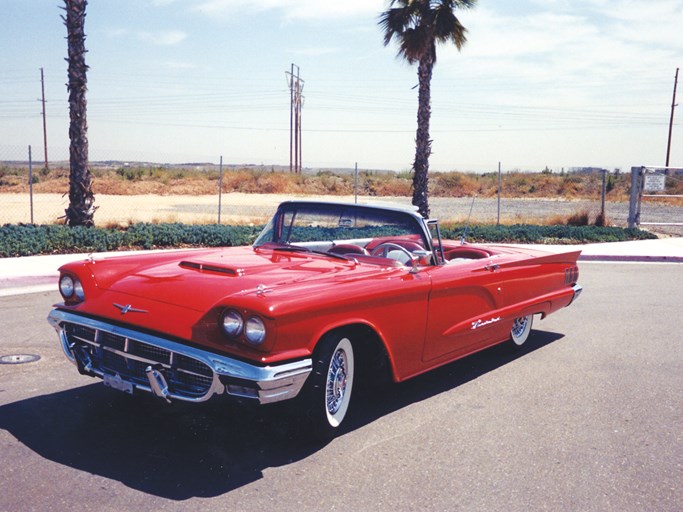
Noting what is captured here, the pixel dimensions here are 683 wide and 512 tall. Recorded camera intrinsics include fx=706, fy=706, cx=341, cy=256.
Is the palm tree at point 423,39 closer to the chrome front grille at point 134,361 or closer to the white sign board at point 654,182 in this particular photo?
the white sign board at point 654,182

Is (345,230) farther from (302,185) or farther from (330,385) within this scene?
(302,185)

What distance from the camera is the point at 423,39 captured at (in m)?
18.7

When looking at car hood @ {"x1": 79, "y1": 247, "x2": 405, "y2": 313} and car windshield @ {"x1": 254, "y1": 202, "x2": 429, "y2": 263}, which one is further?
car windshield @ {"x1": 254, "y1": 202, "x2": 429, "y2": 263}

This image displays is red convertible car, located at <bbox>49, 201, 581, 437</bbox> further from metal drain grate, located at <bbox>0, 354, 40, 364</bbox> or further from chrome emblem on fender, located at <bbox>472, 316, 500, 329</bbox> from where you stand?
metal drain grate, located at <bbox>0, 354, 40, 364</bbox>

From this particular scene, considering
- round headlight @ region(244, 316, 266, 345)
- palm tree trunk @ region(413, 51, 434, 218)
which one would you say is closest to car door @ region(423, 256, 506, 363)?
round headlight @ region(244, 316, 266, 345)

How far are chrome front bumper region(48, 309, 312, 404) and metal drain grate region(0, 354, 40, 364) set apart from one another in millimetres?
1714

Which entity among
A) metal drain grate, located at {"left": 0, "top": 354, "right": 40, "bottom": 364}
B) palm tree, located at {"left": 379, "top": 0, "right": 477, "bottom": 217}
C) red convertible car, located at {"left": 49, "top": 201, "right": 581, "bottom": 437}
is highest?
palm tree, located at {"left": 379, "top": 0, "right": 477, "bottom": 217}

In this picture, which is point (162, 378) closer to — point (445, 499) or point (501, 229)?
point (445, 499)

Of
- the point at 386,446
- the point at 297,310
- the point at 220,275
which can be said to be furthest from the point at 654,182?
the point at 297,310

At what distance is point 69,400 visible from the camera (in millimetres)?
4875

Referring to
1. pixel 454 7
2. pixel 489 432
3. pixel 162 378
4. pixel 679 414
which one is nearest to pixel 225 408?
pixel 162 378

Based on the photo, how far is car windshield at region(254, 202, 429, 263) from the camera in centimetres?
528

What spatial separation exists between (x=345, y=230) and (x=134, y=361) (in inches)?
80.2

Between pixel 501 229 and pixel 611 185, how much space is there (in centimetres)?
3488
